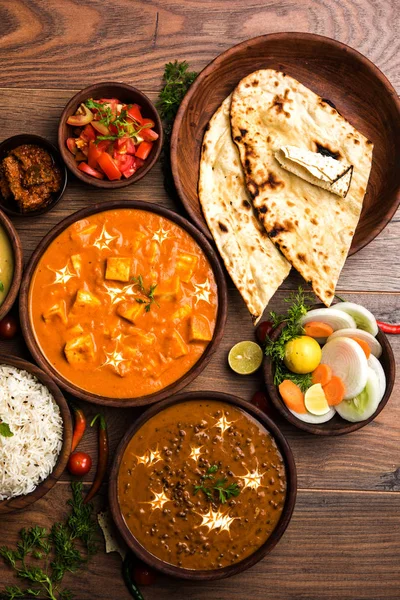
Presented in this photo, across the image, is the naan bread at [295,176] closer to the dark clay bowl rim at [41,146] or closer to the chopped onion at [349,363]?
the chopped onion at [349,363]

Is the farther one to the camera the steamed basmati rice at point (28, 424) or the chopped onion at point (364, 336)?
the chopped onion at point (364, 336)

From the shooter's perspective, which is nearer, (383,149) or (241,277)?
(241,277)

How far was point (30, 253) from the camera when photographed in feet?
13.1

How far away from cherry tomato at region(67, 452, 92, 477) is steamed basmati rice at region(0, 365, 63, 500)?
0.56ft

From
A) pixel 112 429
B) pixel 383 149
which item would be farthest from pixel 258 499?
pixel 383 149

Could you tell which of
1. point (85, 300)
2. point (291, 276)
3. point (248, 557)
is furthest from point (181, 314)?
point (248, 557)

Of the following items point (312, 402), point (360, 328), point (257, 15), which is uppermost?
point (257, 15)

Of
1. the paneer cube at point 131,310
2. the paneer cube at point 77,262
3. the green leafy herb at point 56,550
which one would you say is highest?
the paneer cube at point 77,262

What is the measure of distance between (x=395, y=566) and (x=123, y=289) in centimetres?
240

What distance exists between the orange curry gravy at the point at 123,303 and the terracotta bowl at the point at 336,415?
41 cm

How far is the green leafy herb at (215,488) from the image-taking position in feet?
12.0

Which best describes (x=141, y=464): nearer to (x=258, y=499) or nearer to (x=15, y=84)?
(x=258, y=499)

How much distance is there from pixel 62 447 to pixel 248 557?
1.22 meters

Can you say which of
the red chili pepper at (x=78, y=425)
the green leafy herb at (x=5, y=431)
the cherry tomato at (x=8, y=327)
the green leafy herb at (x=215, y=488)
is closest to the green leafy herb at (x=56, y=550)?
the red chili pepper at (x=78, y=425)
